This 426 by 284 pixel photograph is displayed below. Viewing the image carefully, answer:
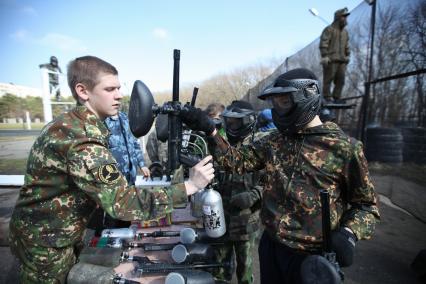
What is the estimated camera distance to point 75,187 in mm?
1737

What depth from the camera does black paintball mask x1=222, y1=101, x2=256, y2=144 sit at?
11.0ft

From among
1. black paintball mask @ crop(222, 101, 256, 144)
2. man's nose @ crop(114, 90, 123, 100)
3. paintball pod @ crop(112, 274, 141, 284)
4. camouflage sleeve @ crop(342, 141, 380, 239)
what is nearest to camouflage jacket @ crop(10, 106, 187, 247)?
man's nose @ crop(114, 90, 123, 100)

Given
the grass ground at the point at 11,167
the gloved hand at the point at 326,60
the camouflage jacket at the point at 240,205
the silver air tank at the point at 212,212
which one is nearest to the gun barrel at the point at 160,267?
the silver air tank at the point at 212,212

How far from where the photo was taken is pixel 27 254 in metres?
1.78

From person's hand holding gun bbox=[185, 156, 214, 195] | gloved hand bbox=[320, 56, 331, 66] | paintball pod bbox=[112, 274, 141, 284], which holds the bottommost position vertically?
paintball pod bbox=[112, 274, 141, 284]

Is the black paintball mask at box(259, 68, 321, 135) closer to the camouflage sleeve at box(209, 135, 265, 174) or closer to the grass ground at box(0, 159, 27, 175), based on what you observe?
the camouflage sleeve at box(209, 135, 265, 174)

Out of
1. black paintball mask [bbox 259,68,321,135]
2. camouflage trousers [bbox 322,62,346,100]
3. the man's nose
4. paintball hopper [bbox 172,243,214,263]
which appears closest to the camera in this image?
the man's nose

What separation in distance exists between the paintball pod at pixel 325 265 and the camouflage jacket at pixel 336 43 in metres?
6.90

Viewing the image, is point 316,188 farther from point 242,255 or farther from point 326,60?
point 326,60

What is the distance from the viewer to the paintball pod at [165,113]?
1769 mm

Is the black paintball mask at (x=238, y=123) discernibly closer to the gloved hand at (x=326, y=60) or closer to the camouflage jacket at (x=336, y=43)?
the gloved hand at (x=326, y=60)

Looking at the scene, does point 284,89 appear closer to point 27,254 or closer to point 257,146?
point 257,146

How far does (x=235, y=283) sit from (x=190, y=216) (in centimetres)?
132

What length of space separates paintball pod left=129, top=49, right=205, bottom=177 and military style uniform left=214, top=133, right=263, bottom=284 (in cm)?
94
